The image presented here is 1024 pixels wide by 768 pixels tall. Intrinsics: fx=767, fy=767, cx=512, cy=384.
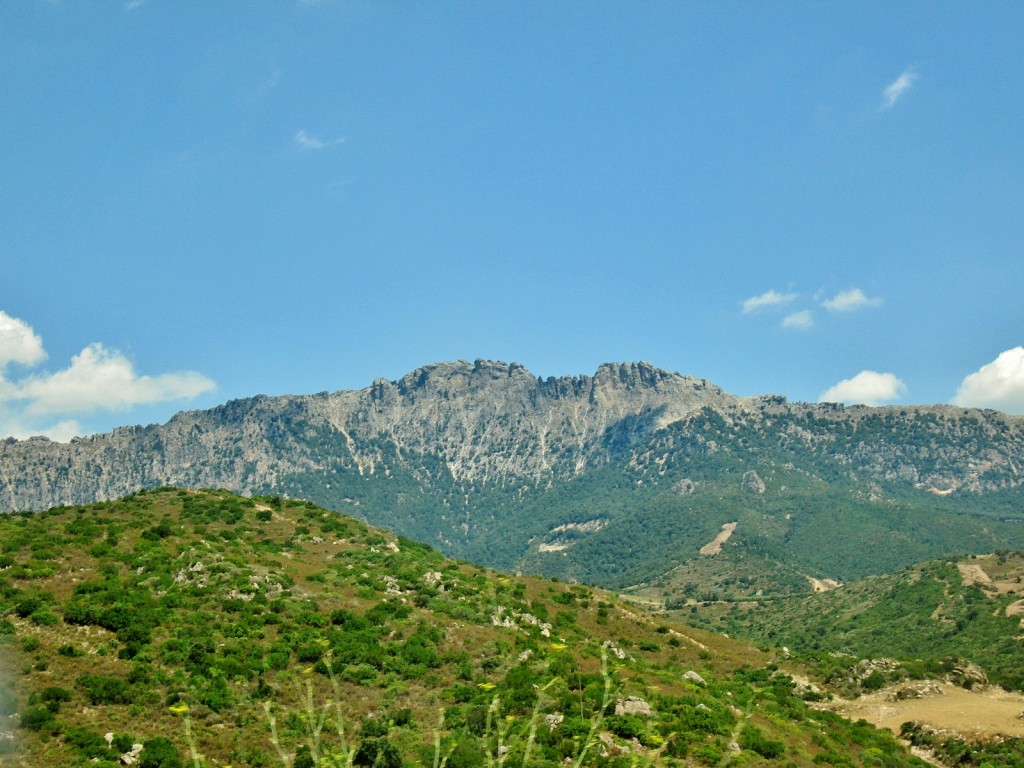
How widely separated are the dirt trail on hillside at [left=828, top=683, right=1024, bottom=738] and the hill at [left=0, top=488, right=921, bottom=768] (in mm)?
4846

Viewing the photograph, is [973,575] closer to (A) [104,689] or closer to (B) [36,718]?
(A) [104,689]

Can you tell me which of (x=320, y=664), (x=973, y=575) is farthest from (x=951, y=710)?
(x=973, y=575)

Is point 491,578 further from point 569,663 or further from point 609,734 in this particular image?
point 609,734

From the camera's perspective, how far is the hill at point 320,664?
99.4ft

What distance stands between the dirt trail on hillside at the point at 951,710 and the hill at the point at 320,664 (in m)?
4.85

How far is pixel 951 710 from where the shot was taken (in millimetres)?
57656

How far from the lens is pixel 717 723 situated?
36031 millimetres

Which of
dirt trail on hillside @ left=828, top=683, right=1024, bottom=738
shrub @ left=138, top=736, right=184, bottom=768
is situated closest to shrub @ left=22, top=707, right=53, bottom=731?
shrub @ left=138, top=736, right=184, bottom=768

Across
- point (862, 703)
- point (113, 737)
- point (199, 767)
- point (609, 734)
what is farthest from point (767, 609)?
point (199, 767)

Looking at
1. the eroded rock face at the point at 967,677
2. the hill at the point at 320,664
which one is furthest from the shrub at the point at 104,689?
the eroded rock face at the point at 967,677

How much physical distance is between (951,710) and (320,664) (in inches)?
1883

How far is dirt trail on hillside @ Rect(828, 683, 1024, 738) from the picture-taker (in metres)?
53.3

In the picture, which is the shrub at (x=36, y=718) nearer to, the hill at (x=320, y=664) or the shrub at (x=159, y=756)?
the hill at (x=320, y=664)

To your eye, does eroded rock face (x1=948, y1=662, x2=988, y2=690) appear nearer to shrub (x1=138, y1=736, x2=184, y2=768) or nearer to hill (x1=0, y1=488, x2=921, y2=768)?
hill (x1=0, y1=488, x2=921, y2=768)
